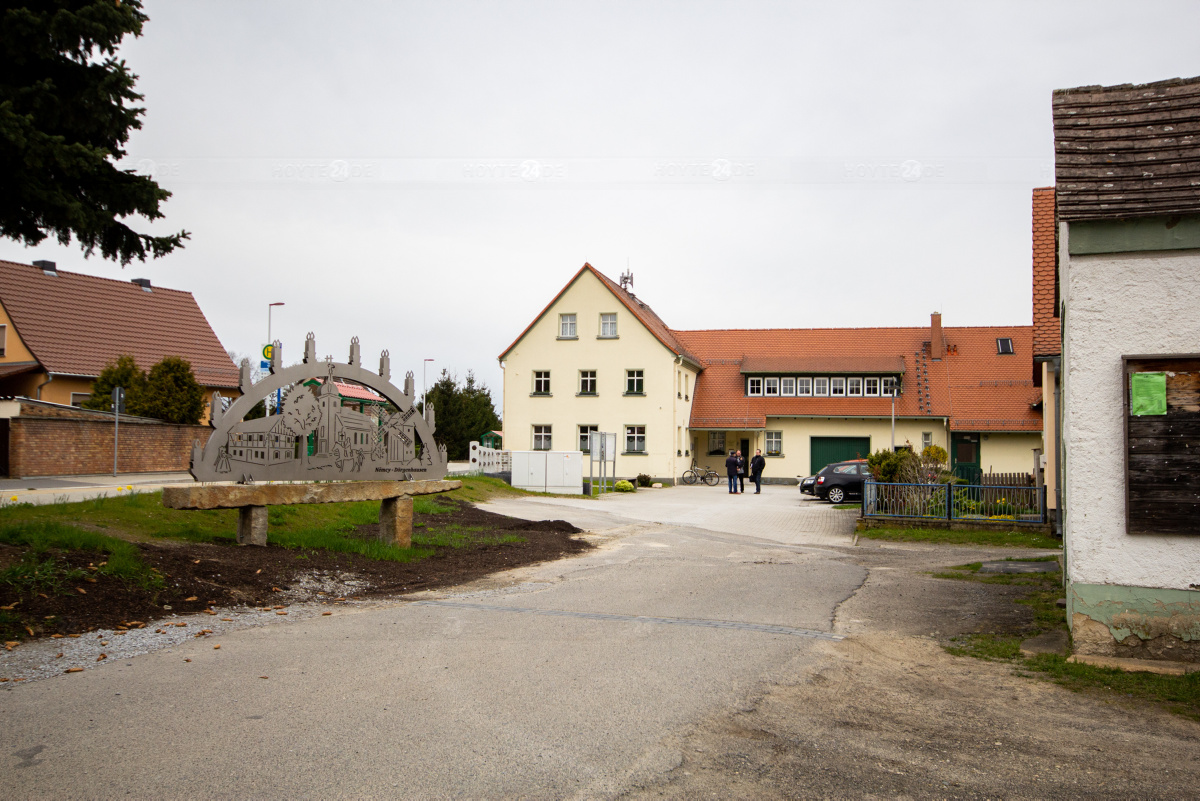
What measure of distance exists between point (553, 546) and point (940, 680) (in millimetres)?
9190

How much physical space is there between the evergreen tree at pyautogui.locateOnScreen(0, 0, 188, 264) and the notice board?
9820 millimetres

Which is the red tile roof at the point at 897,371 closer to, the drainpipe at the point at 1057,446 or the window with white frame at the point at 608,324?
the window with white frame at the point at 608,324

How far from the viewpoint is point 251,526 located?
11.0 metres

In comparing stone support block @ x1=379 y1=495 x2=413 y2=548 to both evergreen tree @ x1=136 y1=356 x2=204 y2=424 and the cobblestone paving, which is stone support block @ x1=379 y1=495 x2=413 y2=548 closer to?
the cobblestone paving

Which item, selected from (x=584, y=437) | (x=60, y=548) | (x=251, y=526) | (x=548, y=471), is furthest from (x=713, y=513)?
(x=584, y=437)

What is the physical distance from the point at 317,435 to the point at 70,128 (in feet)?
14.3

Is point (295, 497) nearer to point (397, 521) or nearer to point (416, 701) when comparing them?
point (397, 521)

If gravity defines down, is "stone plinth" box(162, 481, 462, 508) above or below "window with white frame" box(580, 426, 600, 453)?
below

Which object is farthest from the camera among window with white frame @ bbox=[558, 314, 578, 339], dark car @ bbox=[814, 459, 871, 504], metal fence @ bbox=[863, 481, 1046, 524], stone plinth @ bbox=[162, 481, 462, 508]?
window with white frame @ bbox=[558, 314, 578, 339]

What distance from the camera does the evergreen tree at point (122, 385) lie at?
3102cm

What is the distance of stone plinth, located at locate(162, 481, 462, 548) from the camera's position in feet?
32.0

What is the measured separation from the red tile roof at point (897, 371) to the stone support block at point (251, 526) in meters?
35.2

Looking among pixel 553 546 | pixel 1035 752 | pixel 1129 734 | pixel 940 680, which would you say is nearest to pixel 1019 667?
pixel 940 680

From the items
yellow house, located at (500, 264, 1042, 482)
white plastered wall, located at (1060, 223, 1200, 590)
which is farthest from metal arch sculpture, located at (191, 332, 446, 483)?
yellow house, located at (500, 264, 1042, 482)
